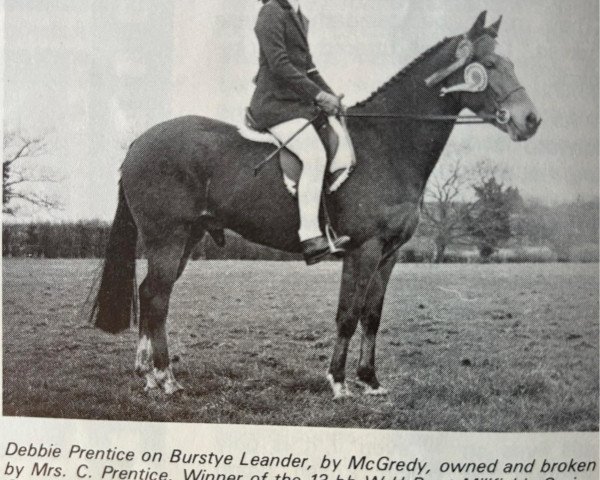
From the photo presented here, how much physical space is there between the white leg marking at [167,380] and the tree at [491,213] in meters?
0.99

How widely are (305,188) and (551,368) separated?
2.89 feet

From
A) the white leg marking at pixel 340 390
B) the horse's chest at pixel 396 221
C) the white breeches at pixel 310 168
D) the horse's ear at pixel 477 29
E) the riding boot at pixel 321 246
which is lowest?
the white leg marking at pixel 340 390

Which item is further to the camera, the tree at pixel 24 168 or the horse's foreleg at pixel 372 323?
the tree at pixel 24 168

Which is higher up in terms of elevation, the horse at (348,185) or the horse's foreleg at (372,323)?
the horse at (348,185)

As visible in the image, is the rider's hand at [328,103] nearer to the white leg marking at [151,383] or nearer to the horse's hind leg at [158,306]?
the horse's hind leg at [158,306]

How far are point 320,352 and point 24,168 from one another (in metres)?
1.08

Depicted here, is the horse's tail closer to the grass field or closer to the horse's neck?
the grass field

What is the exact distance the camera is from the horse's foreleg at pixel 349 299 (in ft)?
7.77

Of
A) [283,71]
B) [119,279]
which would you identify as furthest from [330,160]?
[119,279]

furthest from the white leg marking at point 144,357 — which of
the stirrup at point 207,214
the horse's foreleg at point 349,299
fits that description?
the horse's foreleg at point 349,299

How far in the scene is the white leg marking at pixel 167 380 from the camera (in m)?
2.46

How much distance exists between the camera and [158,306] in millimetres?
2479

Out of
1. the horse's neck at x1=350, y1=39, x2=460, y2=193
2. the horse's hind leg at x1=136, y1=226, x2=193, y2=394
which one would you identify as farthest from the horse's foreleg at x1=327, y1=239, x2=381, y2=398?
the horse's hind leg at x1=136, y1=226, x2=193, y2=394

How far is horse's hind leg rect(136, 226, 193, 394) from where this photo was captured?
247 centimetres
